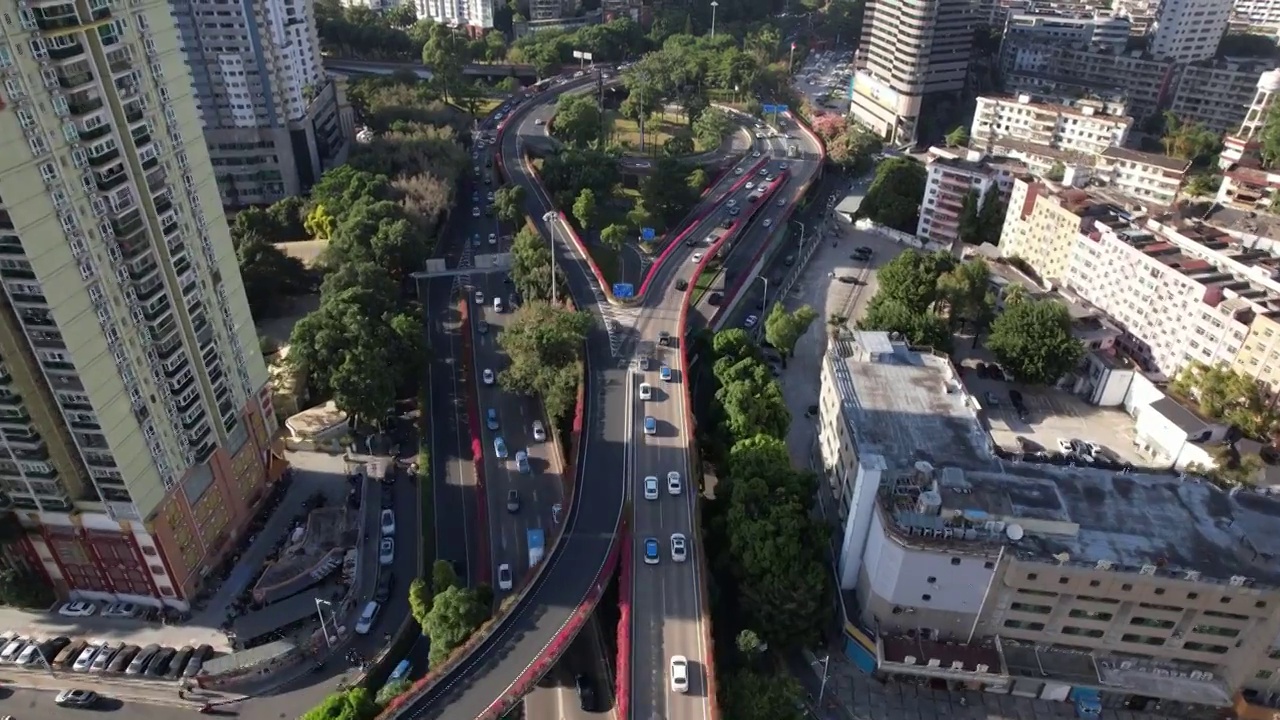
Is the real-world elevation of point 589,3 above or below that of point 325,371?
above

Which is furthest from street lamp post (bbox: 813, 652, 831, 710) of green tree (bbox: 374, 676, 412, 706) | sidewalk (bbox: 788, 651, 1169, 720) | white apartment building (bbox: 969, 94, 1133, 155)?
white apartment building (bbox: 969, 94, 1133, 155)

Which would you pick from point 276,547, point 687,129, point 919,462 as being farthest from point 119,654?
point 687,129

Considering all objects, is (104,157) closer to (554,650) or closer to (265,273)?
(554,650)

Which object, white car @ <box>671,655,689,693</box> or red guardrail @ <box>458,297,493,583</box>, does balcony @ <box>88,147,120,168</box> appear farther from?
white car @ <box>671,655,689,693</box>

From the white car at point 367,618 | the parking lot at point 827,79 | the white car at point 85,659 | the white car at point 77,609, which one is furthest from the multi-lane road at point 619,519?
the parking lot at point 827,79

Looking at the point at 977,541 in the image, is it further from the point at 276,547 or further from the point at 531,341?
the point at 276,547

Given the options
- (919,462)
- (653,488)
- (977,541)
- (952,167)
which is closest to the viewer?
(977,541)

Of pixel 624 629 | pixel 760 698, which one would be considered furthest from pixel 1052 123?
pixel 624 629
